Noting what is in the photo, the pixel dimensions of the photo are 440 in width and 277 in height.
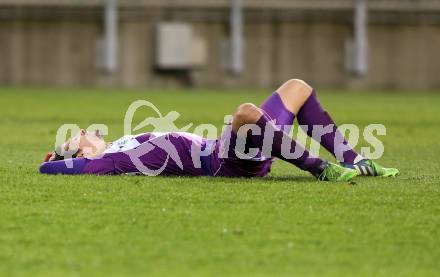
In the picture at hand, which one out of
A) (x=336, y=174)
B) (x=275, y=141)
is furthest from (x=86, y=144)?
(x=336, y=174)

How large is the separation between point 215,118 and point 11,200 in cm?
1006

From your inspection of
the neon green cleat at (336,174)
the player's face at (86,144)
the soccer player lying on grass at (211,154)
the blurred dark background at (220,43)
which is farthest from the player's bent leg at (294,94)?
the blurred dark background at (220,43)

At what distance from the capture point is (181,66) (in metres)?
29.2

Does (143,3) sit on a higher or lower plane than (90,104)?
higher

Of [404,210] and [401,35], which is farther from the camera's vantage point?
[401,35]

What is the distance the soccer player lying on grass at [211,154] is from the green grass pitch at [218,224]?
13 cm

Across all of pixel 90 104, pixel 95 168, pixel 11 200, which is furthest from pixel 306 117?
pixel 90 104

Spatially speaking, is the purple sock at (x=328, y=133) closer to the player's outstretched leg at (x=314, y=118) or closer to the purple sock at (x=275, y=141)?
the player's outstretched leg at (x=314, y=118)

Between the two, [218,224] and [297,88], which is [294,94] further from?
[218,224]

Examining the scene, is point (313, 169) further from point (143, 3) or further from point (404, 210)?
point (143, 3)

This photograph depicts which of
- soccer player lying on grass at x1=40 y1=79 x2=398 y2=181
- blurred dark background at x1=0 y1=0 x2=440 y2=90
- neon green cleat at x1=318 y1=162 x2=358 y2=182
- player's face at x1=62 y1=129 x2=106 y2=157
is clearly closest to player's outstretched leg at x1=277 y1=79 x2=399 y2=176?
soccer player lying on grass at x1=40 y1=79 x2=398 y2=181

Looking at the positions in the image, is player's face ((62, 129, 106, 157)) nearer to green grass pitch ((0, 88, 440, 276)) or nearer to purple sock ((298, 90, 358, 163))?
green grass pitch ((0, 88, 440, 276))

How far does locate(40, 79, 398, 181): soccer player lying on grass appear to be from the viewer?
851 cm

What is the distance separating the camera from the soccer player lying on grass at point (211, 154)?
27.9 ft
